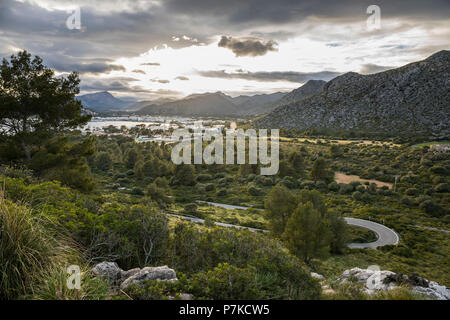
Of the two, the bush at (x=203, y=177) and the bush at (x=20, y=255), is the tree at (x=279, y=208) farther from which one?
the bush at (x=203, y=177)

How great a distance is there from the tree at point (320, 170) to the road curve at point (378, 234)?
2087cm

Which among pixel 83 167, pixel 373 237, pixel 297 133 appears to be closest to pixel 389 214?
pixel 373 237

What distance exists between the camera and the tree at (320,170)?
52.8 m

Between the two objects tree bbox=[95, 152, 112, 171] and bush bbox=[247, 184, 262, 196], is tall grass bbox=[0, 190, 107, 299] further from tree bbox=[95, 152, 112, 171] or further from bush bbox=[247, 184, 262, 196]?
tree bbox=[95, 152, 112, 171]

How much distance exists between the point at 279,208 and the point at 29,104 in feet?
68.7

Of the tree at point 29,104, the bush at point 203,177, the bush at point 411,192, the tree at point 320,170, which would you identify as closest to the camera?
the tree at point 29,104

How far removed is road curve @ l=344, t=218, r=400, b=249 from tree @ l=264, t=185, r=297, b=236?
7.66 metres

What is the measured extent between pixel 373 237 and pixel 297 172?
32.8 meters

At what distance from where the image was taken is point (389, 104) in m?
103

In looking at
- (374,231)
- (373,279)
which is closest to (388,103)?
(374,231)

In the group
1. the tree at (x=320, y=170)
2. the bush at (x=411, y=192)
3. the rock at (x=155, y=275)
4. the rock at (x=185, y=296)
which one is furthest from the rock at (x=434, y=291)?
the tree at (x=320, y=170)

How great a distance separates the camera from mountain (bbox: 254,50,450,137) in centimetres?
9231

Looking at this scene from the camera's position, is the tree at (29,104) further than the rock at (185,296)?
Yes

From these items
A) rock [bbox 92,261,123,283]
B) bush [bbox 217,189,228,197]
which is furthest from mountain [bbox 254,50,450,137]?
rock [bbox 92,261,123,283]
